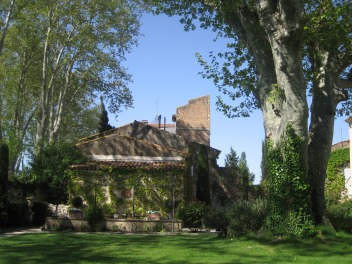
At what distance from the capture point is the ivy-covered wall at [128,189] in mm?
23812

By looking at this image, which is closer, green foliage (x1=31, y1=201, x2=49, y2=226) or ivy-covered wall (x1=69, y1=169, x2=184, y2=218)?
green foliage (x1=31, y1=201, x2=49, y2=226)

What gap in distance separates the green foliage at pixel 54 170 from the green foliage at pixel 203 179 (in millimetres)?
9043

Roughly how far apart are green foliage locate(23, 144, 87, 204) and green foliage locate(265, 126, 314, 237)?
15513 millimetres

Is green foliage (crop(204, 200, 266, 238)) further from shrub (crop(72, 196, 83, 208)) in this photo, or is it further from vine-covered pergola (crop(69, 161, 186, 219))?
shrub (crop(72, 196, 83, 208))

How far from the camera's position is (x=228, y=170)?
36.1 m

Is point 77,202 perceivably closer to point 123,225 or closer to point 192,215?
point 123,225

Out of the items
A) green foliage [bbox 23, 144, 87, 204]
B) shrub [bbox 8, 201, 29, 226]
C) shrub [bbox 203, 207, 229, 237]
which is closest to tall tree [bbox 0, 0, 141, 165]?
green foliage [bbox 23, 144, 87, 204]

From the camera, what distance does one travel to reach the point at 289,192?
13.3 m

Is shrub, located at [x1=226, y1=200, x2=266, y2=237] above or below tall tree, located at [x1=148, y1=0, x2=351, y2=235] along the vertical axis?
below

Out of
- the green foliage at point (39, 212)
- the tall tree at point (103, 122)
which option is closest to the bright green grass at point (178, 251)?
the green foliage at point (39, 212)

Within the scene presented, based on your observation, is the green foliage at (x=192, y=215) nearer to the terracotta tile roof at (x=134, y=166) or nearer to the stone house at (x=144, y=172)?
the stone house at (x=144, y=172)

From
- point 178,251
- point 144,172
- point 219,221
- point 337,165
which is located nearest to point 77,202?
point 144,172

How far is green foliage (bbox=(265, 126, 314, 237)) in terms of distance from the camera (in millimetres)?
13150

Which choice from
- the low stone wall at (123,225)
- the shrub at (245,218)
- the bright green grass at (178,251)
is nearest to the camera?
the bright green grass at (178,251)
